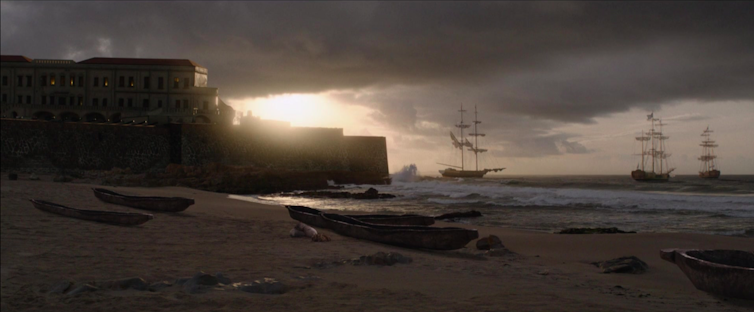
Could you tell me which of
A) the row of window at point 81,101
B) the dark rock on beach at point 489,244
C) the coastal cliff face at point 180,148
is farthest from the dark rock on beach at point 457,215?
the row of window at point 81,101

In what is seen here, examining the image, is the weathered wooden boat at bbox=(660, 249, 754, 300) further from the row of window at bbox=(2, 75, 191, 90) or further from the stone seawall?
the row of window at bbox=(2, 75, 191, 90)

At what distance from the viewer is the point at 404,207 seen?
80.2ft

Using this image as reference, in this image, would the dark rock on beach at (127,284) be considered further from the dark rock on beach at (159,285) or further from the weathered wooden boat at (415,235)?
the weathered wooden boat at (415,235)

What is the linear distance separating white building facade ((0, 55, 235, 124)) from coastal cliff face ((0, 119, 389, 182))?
7673 mm

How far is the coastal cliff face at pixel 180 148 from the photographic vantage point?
37.4 meters

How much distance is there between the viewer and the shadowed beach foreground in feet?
18.2

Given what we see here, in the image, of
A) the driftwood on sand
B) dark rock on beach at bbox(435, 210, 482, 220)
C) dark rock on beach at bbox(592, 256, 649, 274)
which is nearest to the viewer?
dark rock on beach at bbox(592, 256, 649, 274)

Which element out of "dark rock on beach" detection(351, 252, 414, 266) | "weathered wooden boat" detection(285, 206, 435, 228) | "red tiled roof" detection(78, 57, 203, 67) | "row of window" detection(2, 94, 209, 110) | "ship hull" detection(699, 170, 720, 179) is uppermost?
"red tiled roof" detection(78, 57, 203, 67)

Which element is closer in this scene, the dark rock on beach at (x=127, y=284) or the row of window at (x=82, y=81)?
the dark rock on beach at (x=127, y=284)

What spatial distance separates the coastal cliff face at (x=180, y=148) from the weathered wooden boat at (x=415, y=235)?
3429 centimetres

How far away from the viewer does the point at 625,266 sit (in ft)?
27.3

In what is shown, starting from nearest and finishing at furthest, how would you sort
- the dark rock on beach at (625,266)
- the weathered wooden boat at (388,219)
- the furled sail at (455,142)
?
the dark rock on beach at (625,266)
the weathered wooden boat at (388,219)
the furled sail at (455,142)

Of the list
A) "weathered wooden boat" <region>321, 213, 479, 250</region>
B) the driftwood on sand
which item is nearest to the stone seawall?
the driftwood on sand

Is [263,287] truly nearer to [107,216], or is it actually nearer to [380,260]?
[380,260]
